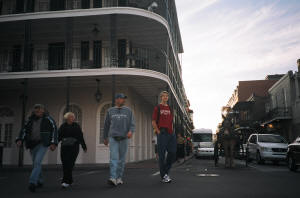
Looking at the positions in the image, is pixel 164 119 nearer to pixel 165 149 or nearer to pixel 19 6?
pixel 165 149

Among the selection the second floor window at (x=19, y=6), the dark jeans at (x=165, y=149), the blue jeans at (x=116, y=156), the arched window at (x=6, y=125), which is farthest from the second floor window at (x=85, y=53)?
the blue jeans at (x=116, y=156)

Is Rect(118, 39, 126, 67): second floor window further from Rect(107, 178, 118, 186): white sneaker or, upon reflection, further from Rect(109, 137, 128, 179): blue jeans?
Rect(107, 178, 118, 186): white sneaker

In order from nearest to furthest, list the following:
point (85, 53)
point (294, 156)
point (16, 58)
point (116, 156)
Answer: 1. point (116, 156)
2. point (294, 156)
3. point (85, 53)
4. point (16, 58)

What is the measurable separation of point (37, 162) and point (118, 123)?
1816mm

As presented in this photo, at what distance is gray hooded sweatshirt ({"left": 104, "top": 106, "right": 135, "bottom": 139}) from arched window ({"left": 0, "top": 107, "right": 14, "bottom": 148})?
1449 centimetres

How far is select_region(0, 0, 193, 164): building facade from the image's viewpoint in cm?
1662

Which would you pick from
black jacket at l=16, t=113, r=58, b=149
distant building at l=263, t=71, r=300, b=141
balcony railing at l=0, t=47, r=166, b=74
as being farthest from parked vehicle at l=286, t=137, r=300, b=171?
distant building at l=263, t=71, r=300, b=141

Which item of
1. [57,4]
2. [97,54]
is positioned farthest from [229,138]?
[57,4]

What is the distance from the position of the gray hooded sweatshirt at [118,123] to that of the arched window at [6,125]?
14491mm

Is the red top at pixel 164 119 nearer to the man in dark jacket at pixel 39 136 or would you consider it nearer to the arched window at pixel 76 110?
the man in dark jacket at pixel 39 136

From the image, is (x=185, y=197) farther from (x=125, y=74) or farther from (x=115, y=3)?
(x=115, y=3)

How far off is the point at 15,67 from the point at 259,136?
15446 mm

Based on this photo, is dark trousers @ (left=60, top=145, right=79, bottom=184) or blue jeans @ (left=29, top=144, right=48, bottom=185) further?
dark trousers @ (left=60, top=145, right=79, bottom=184)

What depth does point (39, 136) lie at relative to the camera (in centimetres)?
654
